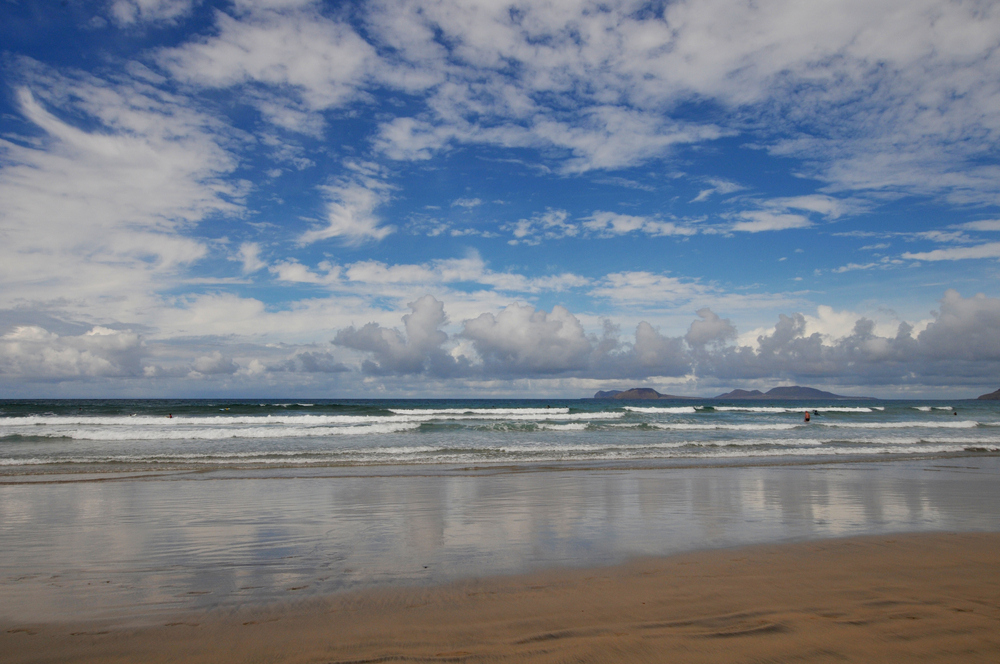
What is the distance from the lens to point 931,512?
27.8 ft

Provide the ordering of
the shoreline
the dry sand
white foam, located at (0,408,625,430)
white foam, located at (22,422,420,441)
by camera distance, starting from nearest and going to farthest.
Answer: the dry sand → the shoreline → white foam, located at (22,422,420,441) → white foam, located at (0,408,625,430)

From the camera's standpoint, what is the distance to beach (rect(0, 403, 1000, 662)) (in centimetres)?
370

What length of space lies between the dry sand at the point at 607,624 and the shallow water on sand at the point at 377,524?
1.54 ft

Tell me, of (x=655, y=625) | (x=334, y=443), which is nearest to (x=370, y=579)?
(x=655, y=625)

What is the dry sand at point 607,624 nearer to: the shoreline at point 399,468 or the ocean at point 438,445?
the shoreline at point 399,468

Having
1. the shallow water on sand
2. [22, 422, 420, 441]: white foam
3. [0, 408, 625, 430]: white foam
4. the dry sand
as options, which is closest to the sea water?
the shallow water on sand

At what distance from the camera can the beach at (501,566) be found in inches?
146

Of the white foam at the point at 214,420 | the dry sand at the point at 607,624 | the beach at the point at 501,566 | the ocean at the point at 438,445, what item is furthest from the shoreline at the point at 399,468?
the white foam at the point at 214,420

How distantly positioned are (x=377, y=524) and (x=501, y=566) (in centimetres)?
273

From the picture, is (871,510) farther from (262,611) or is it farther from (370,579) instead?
(262,611)

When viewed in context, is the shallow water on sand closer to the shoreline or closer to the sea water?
A: the sea water

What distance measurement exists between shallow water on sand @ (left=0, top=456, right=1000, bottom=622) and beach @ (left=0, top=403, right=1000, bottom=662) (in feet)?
0.14

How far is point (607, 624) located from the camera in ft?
12.9

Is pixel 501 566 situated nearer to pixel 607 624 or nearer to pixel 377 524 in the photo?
pixel 607 624
